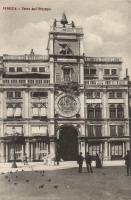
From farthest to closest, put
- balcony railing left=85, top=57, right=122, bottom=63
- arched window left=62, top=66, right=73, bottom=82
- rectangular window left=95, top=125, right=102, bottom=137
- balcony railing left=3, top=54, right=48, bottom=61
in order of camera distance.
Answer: balcony railing left=85, top=57, right=122, bottom=63
balcony railing left=3, top=54, right=48, bottom=61
arched window left=62, top=66, right=73, bottom=82
rectangular window left=95, top=125, right=102, bottom=137

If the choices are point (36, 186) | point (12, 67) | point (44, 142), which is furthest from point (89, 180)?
point (12, 67)

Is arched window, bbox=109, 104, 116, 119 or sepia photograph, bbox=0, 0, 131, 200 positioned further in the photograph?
arched window, bbox=109, 104, 116, 119

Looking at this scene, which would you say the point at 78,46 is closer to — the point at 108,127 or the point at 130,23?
the point at 108,127

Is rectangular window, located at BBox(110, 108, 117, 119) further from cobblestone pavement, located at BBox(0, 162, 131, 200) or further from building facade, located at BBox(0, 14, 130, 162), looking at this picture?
cobblestone pavement, located at BBox(0, 162, 131, 200)

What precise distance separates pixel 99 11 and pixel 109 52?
14.8 feet

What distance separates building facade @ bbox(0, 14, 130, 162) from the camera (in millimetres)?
29906

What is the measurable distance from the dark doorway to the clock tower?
0.07 metres

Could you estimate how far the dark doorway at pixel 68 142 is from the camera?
30.2 metres

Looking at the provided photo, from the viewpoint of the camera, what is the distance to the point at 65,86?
3064 cm

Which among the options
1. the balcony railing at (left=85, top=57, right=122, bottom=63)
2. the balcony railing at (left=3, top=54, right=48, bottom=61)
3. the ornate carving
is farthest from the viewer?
the balcony railing at (left=85, top=57, right=122, bottom=63)

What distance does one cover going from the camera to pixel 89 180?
14656 mm

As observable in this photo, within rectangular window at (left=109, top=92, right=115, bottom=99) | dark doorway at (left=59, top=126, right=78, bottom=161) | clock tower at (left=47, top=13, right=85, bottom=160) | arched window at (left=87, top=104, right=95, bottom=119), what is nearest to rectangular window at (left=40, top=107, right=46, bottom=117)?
clock tower at (left=47, top=13, right=85, bottom=160)

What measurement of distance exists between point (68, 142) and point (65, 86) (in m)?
3.83

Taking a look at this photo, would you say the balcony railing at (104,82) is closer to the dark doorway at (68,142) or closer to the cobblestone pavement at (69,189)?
the dark doorway at (68,142)
